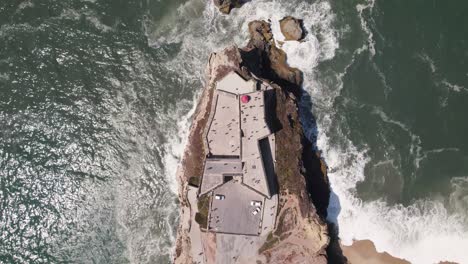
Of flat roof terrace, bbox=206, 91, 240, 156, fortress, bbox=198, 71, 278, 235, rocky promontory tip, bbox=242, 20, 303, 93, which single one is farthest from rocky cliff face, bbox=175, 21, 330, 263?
flat roof terrace, bbox=206, 91, 240, 156

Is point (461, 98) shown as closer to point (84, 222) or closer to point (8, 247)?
point (84, 222)

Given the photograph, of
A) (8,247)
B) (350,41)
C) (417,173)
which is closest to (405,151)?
(417,173)

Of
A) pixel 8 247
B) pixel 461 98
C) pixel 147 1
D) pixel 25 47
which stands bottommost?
pixel 8 247

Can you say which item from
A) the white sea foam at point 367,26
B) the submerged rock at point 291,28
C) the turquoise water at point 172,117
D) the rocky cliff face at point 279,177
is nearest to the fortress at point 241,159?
the rocky cliff face at point 279,177

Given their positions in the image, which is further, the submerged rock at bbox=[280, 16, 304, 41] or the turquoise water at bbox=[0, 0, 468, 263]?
the submerged rock at bbox=[280, 16, 304, 41]

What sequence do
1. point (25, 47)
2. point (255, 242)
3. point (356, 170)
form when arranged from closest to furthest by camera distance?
point (255, 242), point (356, 170), point (25, 47)

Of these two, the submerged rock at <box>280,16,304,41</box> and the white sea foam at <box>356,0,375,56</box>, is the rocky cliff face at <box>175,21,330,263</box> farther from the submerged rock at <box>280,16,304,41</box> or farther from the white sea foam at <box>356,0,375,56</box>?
the white sea foam at <box>356,0,375,56</box>

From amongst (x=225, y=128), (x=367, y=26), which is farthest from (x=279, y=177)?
(x=367, y=26)
